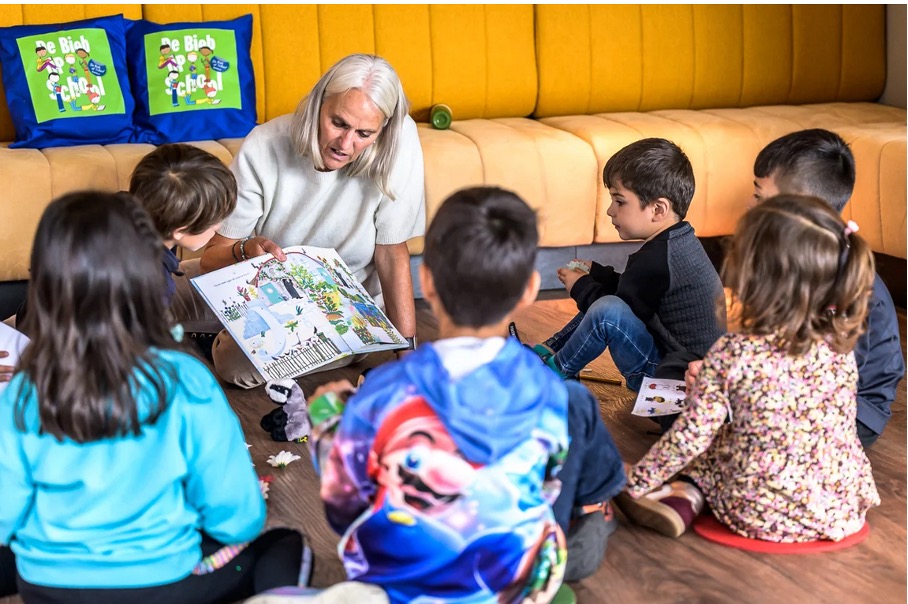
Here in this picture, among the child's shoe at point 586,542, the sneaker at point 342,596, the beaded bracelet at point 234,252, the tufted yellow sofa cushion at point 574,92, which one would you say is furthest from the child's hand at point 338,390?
the tufted yellow sofa cushion at point 574,92

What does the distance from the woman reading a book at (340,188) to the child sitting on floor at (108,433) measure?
1027mm

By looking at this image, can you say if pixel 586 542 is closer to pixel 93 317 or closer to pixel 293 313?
pixel 93 317

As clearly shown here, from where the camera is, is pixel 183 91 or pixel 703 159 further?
pixel 703 159

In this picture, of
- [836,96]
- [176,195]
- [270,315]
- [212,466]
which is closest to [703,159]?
[836,96]

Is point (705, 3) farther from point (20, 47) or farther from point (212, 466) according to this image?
point (212, 466)

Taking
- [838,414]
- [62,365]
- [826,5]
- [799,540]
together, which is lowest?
[799,540]

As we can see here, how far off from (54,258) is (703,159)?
2.46 metres

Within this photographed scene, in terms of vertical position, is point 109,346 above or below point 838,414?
above

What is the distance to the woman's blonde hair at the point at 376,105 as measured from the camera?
7.73 feet

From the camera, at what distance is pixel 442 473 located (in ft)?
4.51

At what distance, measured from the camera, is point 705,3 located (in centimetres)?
382

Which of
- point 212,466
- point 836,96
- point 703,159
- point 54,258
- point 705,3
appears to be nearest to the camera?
point 54,258

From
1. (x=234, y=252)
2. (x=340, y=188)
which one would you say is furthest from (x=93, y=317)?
(x=340, y=188)

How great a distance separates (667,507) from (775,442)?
240mm
